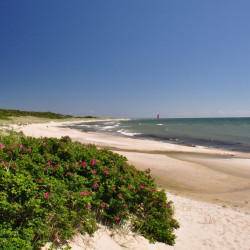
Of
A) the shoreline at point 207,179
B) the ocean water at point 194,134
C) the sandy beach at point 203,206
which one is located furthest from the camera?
the ocean water at point 194,134

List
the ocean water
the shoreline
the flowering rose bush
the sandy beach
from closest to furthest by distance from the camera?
1. the flowering rose bush
2. the sandy beach
3. the shoreline
4. the ocean water

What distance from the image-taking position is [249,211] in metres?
6.39

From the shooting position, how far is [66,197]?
340 centimetres

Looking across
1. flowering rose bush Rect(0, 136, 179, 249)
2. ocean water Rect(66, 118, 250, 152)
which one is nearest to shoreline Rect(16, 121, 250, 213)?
flowering rose bush Rect(0, 136, 179, 249)

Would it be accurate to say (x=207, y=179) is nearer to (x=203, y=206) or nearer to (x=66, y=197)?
(x=203, y=206)

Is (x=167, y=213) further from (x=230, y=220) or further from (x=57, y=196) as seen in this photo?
(x=57, y=196)

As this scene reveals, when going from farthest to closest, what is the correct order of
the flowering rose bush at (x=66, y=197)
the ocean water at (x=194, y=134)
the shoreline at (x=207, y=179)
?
the ocean water at (x=194, y=134) < the shoreline at (x=207, y=179) < the flowering rose bush at (x=66, y=197)

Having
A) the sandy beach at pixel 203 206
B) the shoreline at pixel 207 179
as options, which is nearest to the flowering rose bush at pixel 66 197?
the sandy beach at pixel 203 206

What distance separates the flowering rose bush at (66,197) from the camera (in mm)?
2785

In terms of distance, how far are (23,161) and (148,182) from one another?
11.3ft

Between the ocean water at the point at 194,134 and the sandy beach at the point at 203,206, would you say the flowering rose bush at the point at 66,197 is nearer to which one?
the sandy beach at the point at 203,206

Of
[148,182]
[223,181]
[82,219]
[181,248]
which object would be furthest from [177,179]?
[82,219]

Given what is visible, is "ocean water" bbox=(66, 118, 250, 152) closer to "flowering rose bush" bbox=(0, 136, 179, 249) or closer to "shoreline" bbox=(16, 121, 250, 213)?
"shoreline" bbox=(16, 121, 250, 213)

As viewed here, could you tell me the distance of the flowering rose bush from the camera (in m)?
2.79
